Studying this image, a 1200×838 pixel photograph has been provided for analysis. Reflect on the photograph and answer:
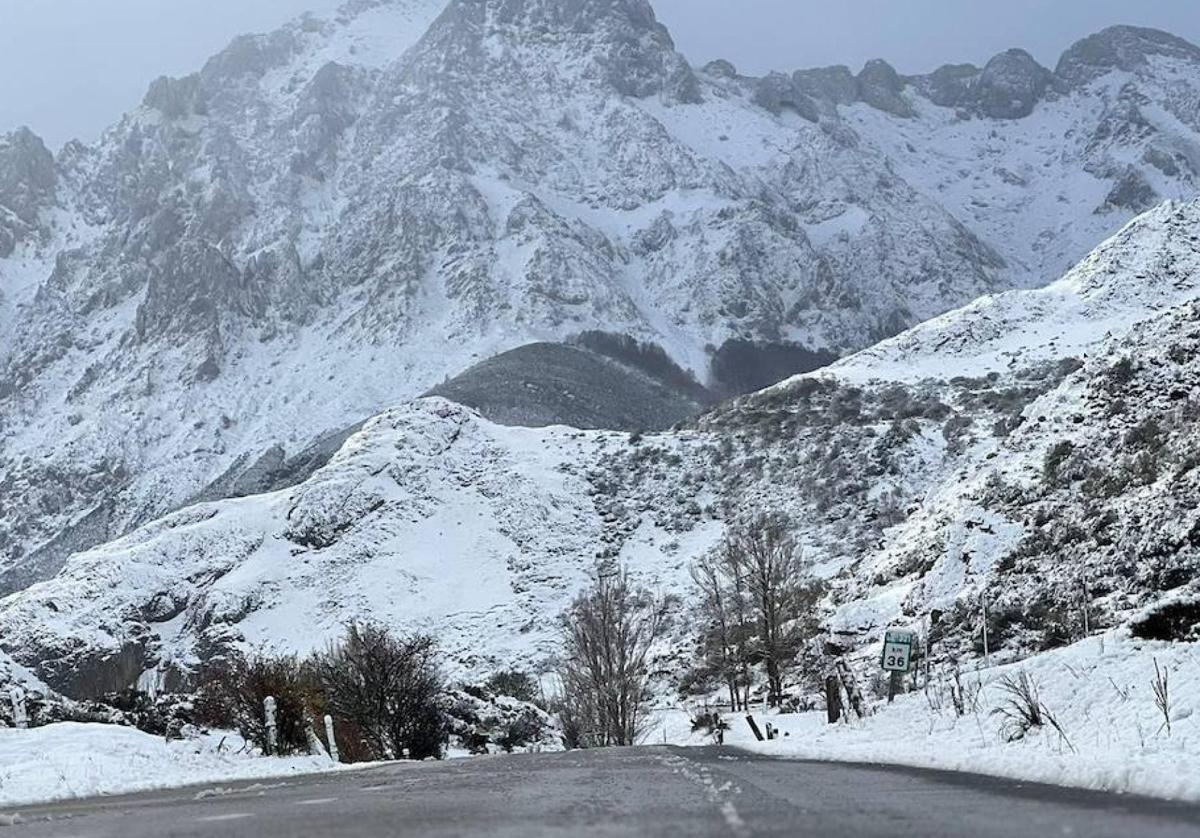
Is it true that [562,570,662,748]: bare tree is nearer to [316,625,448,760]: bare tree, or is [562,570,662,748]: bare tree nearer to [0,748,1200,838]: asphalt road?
[316,625,448,760]: bare tree

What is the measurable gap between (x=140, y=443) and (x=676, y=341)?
308 ft

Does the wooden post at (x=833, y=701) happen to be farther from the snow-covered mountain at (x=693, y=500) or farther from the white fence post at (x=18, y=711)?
the white fence post at (x=18, y=711)

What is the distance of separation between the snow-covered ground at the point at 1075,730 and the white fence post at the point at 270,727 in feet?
34.5

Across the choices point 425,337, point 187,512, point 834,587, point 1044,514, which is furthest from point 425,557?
point 425,337

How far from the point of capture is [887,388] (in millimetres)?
90375

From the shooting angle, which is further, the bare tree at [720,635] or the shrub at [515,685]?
the shrub at [515,685]

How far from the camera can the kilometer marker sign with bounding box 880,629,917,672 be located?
20.2m

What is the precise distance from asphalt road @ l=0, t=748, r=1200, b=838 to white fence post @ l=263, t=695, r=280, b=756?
394 inches

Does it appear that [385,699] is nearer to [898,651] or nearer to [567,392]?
[898,651]

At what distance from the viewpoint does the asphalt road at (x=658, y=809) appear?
20.5 ft

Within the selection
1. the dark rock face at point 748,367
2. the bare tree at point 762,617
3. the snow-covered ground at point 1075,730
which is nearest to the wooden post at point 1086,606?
the snow-covered ground at point 1075,730

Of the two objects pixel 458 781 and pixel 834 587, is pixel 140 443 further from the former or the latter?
pixel 458 781

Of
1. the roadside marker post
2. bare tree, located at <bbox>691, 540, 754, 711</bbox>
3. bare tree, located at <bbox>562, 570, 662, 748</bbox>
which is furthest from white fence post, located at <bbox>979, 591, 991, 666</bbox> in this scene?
bare tree, located at <bbox>562, 570, 662, 748</bbox>

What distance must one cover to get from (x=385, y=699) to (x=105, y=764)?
1457 centimetres
